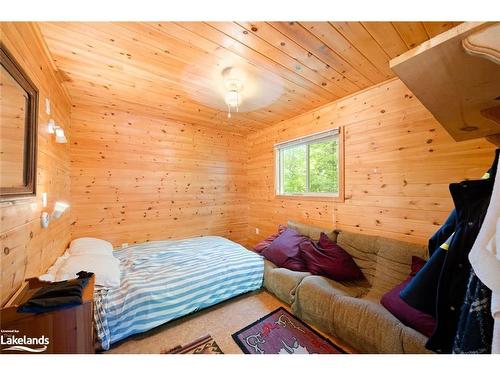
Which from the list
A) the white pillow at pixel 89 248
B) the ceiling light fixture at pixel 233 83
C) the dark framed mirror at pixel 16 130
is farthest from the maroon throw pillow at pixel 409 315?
the white pillow at pixel 89 248

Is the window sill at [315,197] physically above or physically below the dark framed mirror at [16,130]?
below

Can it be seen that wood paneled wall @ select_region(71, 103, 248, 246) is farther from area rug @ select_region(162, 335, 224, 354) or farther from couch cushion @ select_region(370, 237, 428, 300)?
couch cushion @ select_region(370, 237, 428, 300)

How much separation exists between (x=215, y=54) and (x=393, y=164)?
1.96 m

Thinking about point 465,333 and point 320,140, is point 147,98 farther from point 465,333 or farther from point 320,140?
point 465,333

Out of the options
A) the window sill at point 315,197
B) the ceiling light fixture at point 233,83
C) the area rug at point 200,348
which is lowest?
the area rug at point 200,348

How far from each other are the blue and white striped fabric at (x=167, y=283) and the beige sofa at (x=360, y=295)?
1.36 feet

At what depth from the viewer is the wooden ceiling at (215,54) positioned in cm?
133

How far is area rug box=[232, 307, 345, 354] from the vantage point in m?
1.52

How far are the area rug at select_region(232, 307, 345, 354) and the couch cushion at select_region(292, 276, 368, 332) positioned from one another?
98 millimetres

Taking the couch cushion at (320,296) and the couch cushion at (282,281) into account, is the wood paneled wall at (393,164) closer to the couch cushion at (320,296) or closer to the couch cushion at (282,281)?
the couch cushion at (320,296)

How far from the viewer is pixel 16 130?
113 cm

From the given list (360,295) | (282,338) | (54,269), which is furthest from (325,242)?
(54,269)
